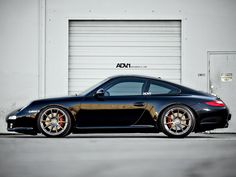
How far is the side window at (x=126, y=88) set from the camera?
35.5 ft

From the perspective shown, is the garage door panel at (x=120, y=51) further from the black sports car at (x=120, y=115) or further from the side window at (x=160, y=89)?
the black sports car at (x=120, y=115)

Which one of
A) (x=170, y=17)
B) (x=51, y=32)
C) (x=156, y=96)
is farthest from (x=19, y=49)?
(x=156, y=96)

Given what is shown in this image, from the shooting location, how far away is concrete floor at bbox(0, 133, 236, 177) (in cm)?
604

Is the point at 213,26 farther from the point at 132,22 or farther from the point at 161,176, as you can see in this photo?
the point at 161,176

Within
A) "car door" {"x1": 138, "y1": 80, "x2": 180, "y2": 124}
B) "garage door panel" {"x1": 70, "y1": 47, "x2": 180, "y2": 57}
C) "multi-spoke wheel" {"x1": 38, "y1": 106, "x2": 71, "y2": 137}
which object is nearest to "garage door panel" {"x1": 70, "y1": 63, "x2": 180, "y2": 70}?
"garage door panel" {"x1": 70, "y1": 47, "x2": 180, "y2": 57}

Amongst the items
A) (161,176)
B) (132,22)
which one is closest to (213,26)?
(132,22)

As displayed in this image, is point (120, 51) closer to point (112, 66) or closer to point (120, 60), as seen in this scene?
point (120, 60)

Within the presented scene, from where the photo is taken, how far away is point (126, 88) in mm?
10844

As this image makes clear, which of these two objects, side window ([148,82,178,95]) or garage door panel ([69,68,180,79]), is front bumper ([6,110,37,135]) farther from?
garage door panel ([69,68,180,79])

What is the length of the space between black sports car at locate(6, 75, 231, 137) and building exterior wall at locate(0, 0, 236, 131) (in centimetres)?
582

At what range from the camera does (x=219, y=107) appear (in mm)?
10648

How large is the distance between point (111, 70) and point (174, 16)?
223 cm

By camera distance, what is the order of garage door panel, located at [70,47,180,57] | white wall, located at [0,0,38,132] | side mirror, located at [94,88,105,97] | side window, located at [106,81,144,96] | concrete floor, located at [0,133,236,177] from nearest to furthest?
concrete floor, located at [0,133,236,177] → side mirror, located at [94,88,105,97] → side window, located at [106,81,144,96] → white wall, located at [0,0,38,132] → garage door panel, located at [70,47,180,57]

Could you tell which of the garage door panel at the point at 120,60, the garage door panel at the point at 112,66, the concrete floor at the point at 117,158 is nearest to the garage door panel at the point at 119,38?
the garage door panel at the point at 120,60
